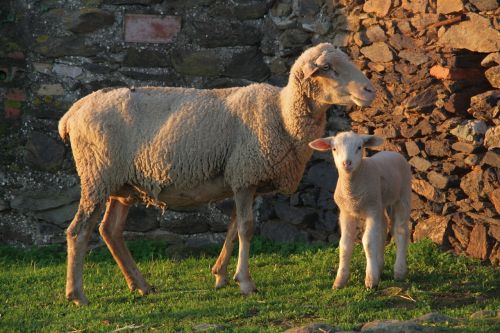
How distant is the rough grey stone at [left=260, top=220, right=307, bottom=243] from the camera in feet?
31.8

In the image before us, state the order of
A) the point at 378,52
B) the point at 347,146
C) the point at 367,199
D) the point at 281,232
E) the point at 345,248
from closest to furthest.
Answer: the point at 347,146 → the point at 367,199 → the point at 345,248 → the point at 378,52 → the point at 281,232

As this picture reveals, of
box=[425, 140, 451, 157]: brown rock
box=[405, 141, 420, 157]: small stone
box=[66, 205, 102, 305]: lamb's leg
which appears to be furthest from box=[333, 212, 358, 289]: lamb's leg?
box=[66, 205, 102, 305]: lamb's leg

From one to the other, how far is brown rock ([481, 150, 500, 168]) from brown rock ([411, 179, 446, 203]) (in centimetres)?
61

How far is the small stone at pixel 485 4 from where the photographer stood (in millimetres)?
7632

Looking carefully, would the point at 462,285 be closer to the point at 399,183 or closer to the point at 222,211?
the point at 399,183

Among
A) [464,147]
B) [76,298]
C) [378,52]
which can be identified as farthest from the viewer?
[378,52]

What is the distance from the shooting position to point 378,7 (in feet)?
29.4

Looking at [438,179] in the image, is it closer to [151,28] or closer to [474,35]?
[474,35]

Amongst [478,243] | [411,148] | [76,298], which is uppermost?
[411,148]

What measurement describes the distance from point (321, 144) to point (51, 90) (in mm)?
4023

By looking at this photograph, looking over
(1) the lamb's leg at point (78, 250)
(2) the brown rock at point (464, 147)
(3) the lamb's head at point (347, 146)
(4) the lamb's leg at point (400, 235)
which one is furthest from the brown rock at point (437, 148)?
(1) the lamb's leg at point (78, 250)

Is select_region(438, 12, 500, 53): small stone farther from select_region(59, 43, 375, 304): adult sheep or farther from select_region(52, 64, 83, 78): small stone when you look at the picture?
select_region(52, 64, 83, 78): small stone

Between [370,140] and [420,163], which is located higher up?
[370,140]

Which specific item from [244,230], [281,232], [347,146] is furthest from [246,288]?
[281,232]
